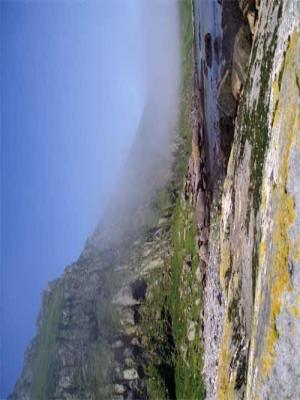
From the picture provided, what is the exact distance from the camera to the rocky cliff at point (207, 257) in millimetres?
7902

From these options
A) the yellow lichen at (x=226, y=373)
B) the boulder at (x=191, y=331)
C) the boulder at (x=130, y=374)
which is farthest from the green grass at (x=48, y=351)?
the yellow lichen at (x=226, y=373)

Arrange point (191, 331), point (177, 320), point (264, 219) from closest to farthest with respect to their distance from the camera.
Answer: point (264, 219), point (191, 331), point (177, 320)

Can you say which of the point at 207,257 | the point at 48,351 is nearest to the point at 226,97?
the point at 207,257

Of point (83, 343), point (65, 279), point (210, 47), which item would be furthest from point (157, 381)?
point (210, 47)

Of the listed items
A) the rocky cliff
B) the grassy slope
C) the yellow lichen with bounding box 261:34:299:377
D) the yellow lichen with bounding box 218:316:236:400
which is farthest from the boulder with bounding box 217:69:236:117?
the grassy slope

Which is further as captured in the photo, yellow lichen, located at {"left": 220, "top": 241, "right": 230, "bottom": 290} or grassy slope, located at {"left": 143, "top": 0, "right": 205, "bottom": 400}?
grassy slope, located at {"left": 143, "top": 0, "right": 205, "bottom": 400}

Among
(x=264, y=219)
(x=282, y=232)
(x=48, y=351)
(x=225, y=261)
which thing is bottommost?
(x=282, y=232)

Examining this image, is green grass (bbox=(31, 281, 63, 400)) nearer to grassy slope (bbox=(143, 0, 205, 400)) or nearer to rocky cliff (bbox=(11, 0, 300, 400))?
rocky cliff (bbox=(11, 0, 300, 400))

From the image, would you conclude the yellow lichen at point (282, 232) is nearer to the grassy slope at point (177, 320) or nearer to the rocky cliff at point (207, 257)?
the rocky cliff at point (207, 257)

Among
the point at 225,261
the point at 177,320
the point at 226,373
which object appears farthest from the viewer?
the point at 177,320

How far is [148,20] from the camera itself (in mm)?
70438

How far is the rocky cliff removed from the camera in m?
7.90

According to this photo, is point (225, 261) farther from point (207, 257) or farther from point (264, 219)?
point (207, 257)

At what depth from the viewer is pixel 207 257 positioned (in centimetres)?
2503
